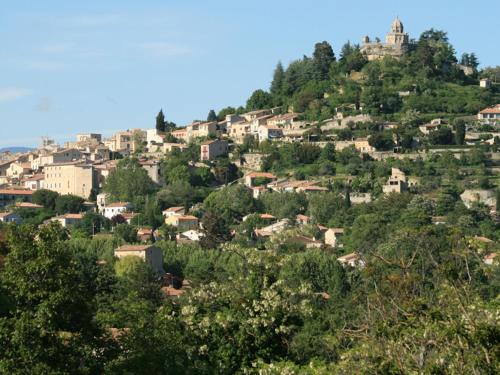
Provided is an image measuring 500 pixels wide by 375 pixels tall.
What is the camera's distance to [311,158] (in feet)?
291

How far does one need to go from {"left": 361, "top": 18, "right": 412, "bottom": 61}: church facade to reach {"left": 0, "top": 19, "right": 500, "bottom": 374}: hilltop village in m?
0.16

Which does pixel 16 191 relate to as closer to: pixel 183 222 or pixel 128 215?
pixel 128 215

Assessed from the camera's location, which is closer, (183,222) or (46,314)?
(46,314)

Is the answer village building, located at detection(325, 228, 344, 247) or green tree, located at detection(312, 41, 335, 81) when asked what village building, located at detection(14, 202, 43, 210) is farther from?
green tree, located at detection(312, 41, 335, 81)

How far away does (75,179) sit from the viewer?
304 ft

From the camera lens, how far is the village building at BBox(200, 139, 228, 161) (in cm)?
9388

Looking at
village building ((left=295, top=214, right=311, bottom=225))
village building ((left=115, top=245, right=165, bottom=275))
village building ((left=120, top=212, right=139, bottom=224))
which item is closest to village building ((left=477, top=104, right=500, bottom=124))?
village building ((left=295, top=214, right=311, bottom=225))

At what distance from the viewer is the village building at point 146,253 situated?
6619 centimetres

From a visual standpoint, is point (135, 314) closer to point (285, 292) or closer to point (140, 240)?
point (285, 292)

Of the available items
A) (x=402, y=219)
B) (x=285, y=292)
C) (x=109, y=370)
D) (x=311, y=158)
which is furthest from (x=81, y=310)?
(x=311, y=158)

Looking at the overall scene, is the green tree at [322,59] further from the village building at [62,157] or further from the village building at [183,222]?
the village building at [183,222]

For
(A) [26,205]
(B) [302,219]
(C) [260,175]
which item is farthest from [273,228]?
(A) [26,205]

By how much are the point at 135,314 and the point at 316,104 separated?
72.1 meters

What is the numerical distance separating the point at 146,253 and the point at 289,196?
651 inches
